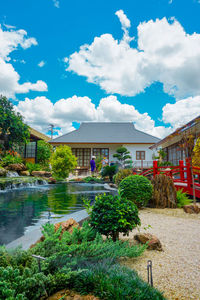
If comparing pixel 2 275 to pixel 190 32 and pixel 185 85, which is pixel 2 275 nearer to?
pixel 190 32

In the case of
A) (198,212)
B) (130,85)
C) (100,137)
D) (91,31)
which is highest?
(91,31)

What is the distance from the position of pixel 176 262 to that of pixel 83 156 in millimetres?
23212

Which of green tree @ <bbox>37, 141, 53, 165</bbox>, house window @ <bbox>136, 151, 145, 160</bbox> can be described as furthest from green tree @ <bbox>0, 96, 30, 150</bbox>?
house window @ <bbox>136, 151, 145, 160</bbox>

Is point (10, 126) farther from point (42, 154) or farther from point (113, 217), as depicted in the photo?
point (113, 217)

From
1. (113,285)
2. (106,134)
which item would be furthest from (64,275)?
(106,134)

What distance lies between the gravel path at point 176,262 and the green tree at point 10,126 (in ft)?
45.0

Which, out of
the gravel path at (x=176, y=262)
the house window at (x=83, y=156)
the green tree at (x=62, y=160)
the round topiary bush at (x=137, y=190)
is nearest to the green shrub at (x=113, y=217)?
the gravel path at (x=176, y=262)

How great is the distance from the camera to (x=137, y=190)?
5648mm

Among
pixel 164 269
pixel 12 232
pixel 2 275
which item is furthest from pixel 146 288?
pixel 12 232

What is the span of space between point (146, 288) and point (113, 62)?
10070 millimetres

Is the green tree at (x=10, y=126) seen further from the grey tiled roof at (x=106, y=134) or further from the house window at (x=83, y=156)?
the house window at (x=83, y=156)

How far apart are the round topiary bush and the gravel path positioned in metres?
1.39

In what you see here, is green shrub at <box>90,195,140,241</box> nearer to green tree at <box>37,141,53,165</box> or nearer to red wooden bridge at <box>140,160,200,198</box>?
red wooden bridge at <box>140,160,200,198</box>

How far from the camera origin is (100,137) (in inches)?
993
